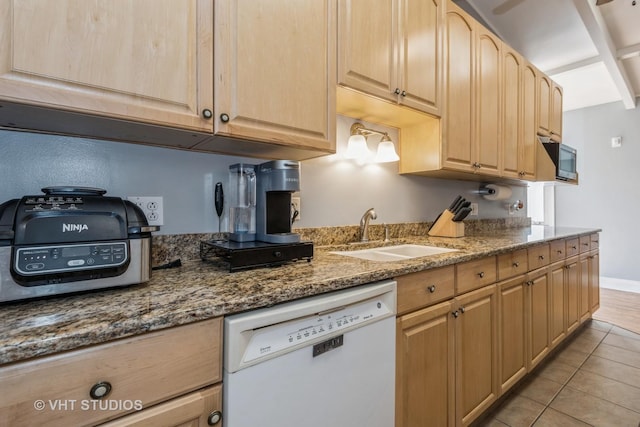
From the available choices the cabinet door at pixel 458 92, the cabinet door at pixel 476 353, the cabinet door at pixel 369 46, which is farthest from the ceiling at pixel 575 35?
the cabinet door at pixel 476 353

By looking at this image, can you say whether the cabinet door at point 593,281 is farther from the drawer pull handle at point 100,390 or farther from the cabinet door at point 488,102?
the drawer pull handle at point 100,390

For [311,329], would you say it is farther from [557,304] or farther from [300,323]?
[557,304]

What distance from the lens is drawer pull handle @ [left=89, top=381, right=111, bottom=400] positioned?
578 mm

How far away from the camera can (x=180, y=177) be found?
124 centimetres

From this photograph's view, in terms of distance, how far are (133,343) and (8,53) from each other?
70cm

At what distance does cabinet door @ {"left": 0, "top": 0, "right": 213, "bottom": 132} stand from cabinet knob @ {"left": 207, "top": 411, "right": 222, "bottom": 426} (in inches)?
30.2

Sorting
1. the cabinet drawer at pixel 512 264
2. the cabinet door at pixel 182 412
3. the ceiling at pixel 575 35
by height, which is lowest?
the cabinet door at pixel 182 412

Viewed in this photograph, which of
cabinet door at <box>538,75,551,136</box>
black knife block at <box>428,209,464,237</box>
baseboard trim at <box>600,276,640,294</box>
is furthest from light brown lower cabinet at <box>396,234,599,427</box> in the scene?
baseboard trim at <box>600,276,640,294</box>

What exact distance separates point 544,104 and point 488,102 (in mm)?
1067

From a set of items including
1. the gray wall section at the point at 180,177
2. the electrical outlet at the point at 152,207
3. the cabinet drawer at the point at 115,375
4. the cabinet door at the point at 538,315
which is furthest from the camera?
the cabinet door at the point at 538,315

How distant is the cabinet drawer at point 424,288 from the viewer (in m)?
1.16

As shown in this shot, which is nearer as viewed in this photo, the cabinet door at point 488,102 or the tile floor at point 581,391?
the tile floor at point 581,391

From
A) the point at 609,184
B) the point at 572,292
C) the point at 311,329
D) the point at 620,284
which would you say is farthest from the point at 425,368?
the point at 609,184

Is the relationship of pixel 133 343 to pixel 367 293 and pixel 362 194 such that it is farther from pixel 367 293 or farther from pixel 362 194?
pixel 362 194
